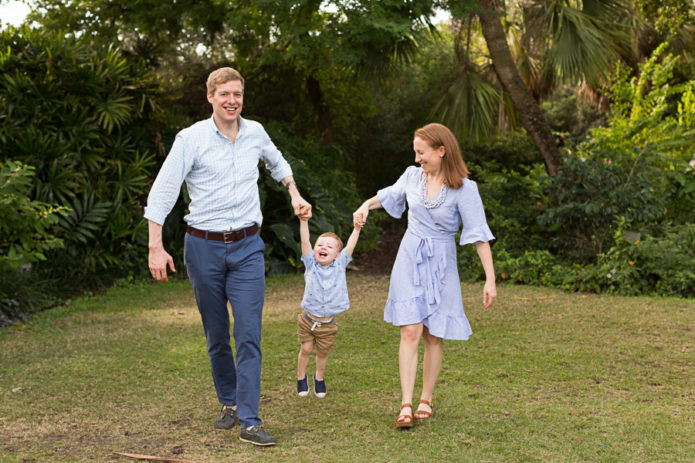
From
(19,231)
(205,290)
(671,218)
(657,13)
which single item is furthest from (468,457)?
(657,13)

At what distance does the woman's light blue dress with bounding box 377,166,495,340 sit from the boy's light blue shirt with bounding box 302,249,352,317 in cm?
A: 45

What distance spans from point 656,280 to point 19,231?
708 cm

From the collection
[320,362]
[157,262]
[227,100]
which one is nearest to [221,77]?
[227,100]

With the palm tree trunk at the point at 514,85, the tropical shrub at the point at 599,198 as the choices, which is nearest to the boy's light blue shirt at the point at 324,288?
the tropical shrub at the point at 599,198

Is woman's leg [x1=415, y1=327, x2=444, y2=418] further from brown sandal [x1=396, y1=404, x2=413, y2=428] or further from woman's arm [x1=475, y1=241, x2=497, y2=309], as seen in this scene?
woman's arm [x1=475, y1=241, x2=497, y2=309]


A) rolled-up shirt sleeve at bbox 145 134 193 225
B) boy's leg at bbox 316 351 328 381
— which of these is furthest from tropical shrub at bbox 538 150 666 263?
rolled-up shirt sleeve at bbox 145 134 193 225

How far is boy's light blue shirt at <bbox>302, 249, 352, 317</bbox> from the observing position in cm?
461

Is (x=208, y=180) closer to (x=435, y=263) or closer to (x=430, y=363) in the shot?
(x=435, y=263)

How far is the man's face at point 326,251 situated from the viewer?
459cm

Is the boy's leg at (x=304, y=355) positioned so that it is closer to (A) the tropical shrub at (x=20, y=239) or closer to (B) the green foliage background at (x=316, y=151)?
(A) the tropical shrub at (x=20, y=239)

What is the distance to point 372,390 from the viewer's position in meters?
4.95

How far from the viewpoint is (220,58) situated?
57.0ft

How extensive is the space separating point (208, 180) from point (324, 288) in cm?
113

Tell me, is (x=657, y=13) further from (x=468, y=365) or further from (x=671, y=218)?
(x=468, y=365)
